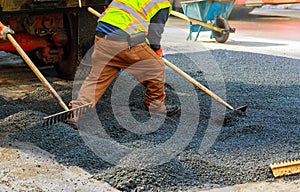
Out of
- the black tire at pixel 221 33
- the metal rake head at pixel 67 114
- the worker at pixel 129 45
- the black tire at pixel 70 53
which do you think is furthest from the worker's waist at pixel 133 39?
the black tire at pixel 221 33

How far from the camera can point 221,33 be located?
1089 cm

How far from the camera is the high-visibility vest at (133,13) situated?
464cm

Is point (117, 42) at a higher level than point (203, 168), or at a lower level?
higher

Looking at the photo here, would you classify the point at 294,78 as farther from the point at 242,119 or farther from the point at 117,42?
the point at 117,42

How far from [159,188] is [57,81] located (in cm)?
344

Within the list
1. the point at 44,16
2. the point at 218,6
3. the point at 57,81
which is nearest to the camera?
the point at 44,16

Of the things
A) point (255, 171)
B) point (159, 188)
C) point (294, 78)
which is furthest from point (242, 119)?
point (294, 78)

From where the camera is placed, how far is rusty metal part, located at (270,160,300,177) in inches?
148

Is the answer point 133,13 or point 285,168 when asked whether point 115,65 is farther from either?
point 285,168

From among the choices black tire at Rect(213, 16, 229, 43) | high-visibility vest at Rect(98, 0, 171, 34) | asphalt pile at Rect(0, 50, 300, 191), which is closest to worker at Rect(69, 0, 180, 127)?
high-visibility vest at Rect(98, 0, 171, 34)

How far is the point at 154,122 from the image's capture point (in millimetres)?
4797

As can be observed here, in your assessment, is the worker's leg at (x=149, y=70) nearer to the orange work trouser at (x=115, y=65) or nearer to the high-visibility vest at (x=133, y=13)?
the orange work trouser at (x=115, y=65)

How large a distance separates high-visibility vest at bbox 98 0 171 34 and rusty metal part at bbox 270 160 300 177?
169 centimetres

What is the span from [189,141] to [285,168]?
848 millimetres
